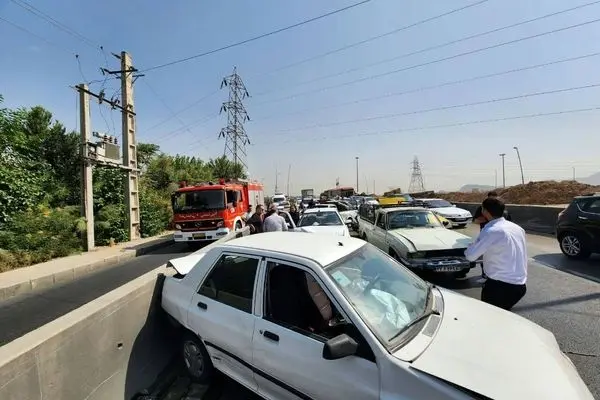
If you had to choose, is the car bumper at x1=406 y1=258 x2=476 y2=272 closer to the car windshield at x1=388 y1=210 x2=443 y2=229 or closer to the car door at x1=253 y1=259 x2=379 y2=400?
the car windshield at x1=388 y1=210 x2=443 y2=229

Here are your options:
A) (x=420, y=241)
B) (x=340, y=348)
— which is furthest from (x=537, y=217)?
(x=340, y=348)

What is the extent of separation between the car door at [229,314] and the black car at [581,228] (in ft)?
31.3

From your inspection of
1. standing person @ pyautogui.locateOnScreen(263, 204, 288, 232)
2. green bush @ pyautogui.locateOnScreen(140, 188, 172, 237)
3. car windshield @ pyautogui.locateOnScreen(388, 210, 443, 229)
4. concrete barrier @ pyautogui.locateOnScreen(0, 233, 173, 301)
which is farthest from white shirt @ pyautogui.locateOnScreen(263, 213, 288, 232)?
green bush @ pyautogui.locateOnScreen(140, 188, 172, 237)

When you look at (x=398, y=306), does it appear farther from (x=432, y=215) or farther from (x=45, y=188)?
(x=45, y=188)

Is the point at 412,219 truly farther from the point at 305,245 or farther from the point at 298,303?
the point at 298,303

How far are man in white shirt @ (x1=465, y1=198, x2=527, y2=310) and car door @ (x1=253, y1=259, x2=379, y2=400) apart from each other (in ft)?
6.07

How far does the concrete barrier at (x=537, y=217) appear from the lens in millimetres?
16594

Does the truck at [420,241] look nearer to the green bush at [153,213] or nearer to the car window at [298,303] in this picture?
the car window at [298,303]

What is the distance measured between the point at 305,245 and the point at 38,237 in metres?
13.0

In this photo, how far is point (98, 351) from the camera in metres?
3.25

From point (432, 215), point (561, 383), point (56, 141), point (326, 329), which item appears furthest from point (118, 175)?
point (561, 383)

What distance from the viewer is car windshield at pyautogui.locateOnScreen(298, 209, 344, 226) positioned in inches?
507

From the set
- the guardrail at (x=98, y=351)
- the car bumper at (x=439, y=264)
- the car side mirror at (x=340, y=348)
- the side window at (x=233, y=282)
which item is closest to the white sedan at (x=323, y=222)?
the car bumper at (x=439, y=264)

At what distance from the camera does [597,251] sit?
31.1 feet
